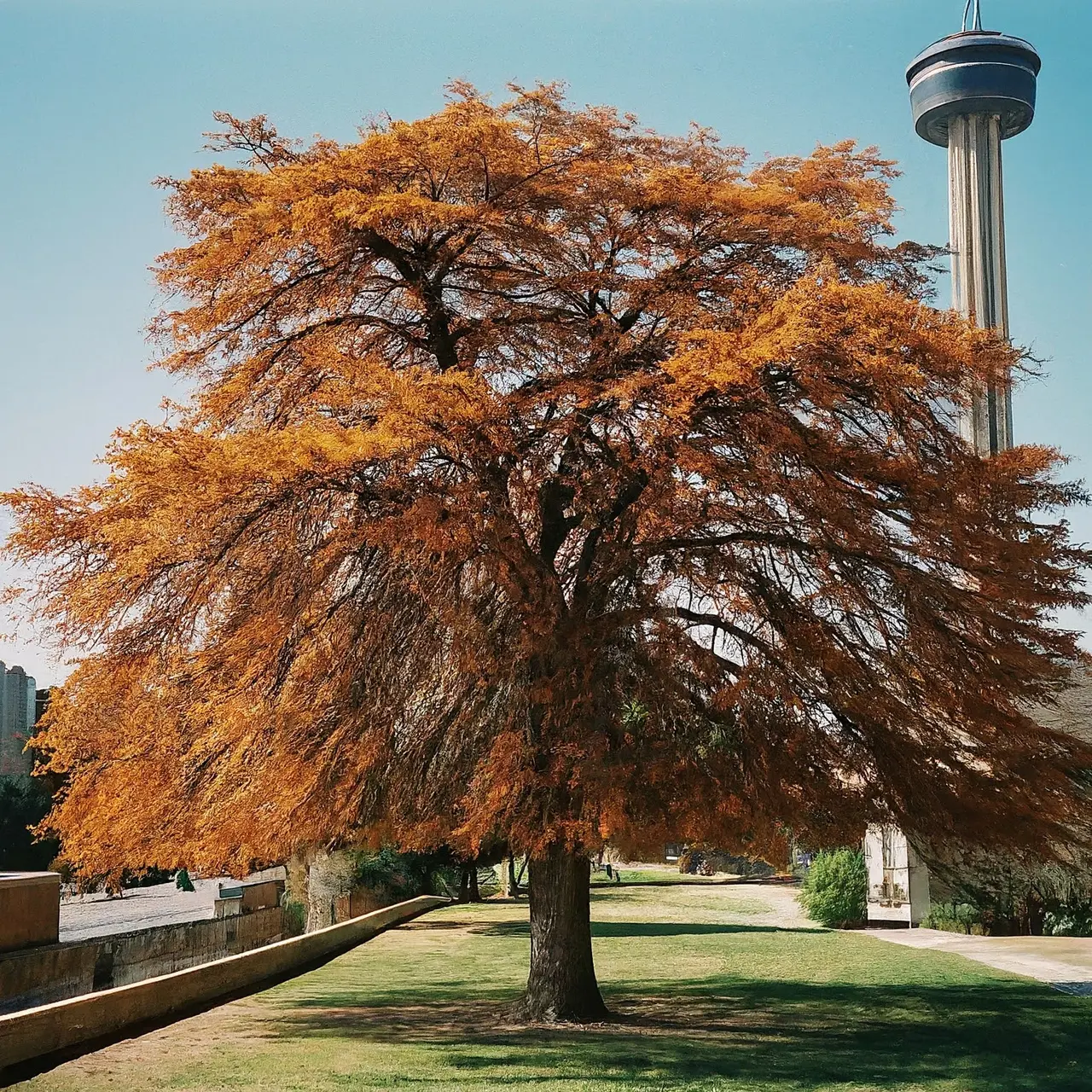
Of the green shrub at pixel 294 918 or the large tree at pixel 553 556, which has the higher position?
the large tree at pixel 553 556

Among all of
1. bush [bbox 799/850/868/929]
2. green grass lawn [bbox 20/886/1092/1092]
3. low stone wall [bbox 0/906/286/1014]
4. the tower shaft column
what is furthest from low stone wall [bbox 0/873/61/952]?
the tower shaft column

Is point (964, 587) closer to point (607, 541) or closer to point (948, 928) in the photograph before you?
point (607, 541)

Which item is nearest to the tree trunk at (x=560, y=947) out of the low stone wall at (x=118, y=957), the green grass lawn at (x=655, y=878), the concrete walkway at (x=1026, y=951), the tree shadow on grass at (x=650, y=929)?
the low stone wall at (x=118, y=957)

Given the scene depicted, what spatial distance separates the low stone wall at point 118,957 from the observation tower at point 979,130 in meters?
68.2

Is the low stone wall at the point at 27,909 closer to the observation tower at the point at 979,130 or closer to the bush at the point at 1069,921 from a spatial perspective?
the bush at the point at 1069,921

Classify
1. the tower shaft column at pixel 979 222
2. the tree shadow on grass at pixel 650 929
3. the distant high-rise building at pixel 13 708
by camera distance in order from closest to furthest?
the tree shadow on grass at pixel 650 929
the distant high-rise building at pixel 13 708
the tower shaft column at pixel 979 222

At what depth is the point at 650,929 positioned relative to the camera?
29.7 metres

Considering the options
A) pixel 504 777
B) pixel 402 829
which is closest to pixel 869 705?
pixel 504 777

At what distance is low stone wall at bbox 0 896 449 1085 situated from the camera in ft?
39.1

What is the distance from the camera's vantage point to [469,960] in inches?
908

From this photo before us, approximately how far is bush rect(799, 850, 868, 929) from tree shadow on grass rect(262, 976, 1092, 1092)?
37.9ft

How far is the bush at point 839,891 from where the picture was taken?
2980 centimetres

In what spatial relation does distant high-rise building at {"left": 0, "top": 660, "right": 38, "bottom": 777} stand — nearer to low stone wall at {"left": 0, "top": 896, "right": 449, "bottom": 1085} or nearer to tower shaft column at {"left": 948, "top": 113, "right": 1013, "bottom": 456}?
low stone wall at {"left": 0, "top": 896, "right": 449, "bottom": 1085}

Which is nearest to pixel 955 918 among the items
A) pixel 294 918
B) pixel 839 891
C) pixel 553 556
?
pixel 839 891
